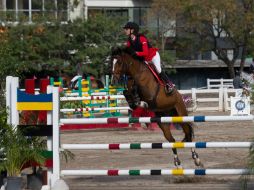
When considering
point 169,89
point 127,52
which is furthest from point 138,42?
point 169,89

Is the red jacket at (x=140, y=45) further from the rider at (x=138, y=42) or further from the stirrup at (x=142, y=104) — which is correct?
the stirrup at (x=142, y=104)

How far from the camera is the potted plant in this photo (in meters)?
10.9

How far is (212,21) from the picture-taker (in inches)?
2303

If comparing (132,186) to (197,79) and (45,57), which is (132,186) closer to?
(45,57)

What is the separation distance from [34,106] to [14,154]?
0.80m

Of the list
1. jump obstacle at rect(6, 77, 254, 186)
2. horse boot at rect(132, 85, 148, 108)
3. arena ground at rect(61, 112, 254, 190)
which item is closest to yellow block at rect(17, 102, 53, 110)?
jump obstacle at rect(6, 77, 254, 186)

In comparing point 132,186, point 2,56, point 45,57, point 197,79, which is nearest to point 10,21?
point 45,57

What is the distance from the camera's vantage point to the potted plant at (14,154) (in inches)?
428

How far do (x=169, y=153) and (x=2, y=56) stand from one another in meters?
3.86

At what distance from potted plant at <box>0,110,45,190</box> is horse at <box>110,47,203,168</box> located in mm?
2727

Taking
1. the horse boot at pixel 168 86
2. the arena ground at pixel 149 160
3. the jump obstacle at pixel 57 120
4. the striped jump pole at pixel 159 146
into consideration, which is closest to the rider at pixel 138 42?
the horse boot at pixel 168 86

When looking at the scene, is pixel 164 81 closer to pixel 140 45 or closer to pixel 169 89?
pixel 169 89

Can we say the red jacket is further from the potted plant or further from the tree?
the tree

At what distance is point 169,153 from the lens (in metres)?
16.5
